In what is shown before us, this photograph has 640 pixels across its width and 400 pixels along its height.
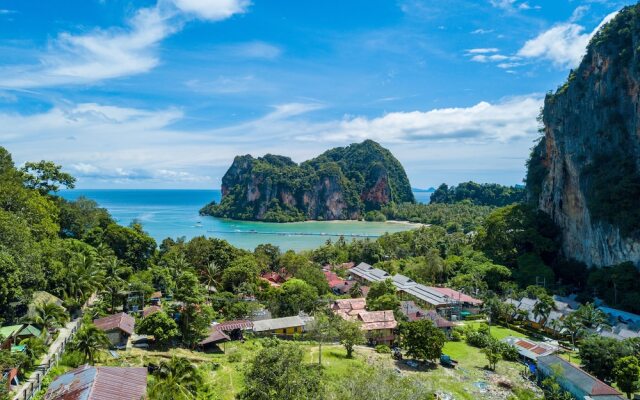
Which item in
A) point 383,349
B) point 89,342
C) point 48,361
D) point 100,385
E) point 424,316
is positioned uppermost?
point 100,385

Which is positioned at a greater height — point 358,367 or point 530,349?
point 358,367

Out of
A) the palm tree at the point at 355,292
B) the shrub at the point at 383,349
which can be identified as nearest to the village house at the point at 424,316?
the shrub at the point at 383,349

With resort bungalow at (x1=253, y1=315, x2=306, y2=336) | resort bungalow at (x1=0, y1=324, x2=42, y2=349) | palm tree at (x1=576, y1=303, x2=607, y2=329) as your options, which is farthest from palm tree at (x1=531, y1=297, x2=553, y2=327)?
resort bungalow at (x1=0, y1=324, x2=42, y2=349)

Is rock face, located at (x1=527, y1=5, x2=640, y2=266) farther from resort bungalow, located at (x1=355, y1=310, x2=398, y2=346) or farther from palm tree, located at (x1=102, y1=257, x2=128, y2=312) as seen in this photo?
palm tree, located at (x1=102, y1=257, x2=128, y2=312)

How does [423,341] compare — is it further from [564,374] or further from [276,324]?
[276,324]

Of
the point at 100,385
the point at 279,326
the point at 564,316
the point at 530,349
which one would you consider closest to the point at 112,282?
the point at 279,326

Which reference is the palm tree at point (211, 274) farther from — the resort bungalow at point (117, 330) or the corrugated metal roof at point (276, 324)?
the resort bungalow at point (117, 330)
